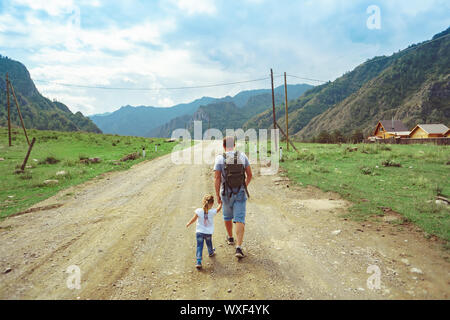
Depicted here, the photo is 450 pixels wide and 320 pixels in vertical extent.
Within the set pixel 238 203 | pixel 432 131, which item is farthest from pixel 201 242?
pixel 432 131

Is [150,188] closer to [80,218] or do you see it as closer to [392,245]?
[80,218]

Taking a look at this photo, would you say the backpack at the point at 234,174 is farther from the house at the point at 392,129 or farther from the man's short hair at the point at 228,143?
the house at the point at 392,129

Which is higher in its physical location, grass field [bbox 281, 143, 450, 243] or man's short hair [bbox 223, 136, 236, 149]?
man's short hair [bbox 223, 136, 236, 149]

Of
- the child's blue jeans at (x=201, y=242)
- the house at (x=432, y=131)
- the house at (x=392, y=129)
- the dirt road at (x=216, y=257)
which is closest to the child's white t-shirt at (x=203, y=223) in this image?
the child's blue jeans at (x=201, y=242)

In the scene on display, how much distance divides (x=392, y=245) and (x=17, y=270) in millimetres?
7016

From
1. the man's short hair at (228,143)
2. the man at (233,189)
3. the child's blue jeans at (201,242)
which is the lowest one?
the child's blue jeans at (201,242)

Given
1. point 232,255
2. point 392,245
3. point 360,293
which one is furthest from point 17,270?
point 392,245

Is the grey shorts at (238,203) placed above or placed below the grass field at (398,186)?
above

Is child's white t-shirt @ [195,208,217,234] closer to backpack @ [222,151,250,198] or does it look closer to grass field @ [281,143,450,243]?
backpack @ [222,151,250,198]

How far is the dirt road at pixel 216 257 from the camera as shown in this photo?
11.2 ft

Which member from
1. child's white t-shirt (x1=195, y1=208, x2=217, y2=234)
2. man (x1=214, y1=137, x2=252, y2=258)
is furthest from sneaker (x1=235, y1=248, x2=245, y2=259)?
child's white t-shirt (x1=195, y1=208, x2=217, y2=234)

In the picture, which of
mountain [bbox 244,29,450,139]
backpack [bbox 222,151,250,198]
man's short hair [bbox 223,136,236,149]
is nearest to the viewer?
backpack [bbox 222,151,250,198]

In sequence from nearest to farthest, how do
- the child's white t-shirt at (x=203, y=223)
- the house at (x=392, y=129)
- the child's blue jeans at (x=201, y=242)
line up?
1. the child's blue jeans at (x=201, y=242)
2. the child's white t-shirt at (x=203, y=223)
3. the house at (x=392, y=129)

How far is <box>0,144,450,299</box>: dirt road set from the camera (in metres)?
3.43
